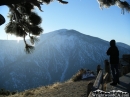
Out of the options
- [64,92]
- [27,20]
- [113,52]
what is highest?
[27,20]

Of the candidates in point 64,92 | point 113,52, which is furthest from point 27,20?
point 64,92

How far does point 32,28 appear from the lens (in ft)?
33.2

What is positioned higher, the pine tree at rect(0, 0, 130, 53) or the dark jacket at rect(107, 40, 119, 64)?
the pine tree at rect(0, 0, 130, 53)

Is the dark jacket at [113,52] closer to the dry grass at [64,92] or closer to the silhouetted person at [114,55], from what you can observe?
the silhouetted person at [114,55]

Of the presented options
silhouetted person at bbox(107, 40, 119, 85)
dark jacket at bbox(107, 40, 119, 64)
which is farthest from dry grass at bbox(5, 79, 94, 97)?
dark jacket at bbox(107, 40, 119, 64)

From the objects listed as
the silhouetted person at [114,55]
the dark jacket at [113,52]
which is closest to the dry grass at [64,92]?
the silhouetted person at [114,55]

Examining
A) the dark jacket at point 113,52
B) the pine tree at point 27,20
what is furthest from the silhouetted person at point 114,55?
the pine tree at point 27,20

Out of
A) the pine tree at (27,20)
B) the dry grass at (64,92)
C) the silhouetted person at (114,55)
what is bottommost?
the dry grass at (64,92)

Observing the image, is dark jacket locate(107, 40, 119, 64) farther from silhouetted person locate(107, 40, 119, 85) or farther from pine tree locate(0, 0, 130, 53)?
pine tree locate(0, 0, 130, 53)

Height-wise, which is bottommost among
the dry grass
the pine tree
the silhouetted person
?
the dry grass

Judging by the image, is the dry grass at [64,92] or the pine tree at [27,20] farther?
the dry grass at [64,92]

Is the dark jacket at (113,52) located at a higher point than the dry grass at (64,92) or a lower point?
higher

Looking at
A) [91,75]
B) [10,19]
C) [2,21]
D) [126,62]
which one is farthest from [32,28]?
[91,75]

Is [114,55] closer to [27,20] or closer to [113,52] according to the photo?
[113,52]
